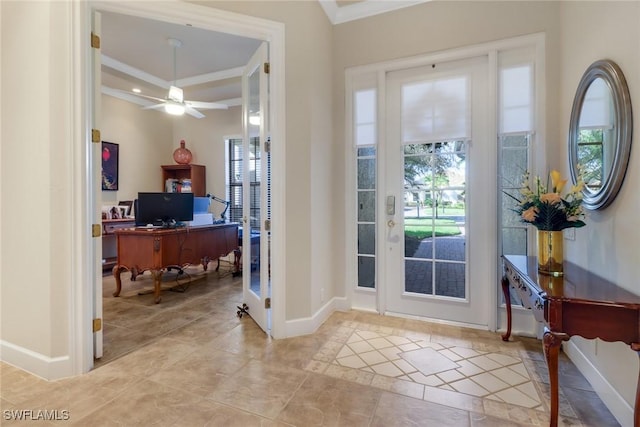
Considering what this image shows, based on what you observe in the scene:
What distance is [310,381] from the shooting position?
1944 mm

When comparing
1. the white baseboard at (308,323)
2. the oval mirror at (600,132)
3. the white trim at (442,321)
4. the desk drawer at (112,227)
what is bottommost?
the white trim at (442,321)

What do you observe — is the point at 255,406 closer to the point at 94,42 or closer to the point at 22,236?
the point at 22,236

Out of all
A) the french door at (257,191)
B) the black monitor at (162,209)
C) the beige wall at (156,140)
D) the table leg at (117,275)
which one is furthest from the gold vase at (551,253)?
the beige wall at (156,140)

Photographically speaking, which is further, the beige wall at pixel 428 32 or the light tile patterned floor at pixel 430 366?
the beige wall at pixel 428 32

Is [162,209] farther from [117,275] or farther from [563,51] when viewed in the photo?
[563,51]

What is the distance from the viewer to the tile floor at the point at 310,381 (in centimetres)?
162

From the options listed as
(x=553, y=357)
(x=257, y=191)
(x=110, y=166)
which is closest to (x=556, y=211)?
(x=553, y=357)

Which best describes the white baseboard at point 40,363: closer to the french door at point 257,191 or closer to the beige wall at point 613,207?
the french door at point 257,191

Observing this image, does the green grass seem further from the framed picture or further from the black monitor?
the framed picture

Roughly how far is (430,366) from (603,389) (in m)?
0.96

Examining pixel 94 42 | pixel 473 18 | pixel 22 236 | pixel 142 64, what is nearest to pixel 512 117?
pixel 473 18

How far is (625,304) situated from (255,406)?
76.2 inches

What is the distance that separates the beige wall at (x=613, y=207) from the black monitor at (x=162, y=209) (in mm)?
4040

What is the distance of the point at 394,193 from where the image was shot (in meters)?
3.02
